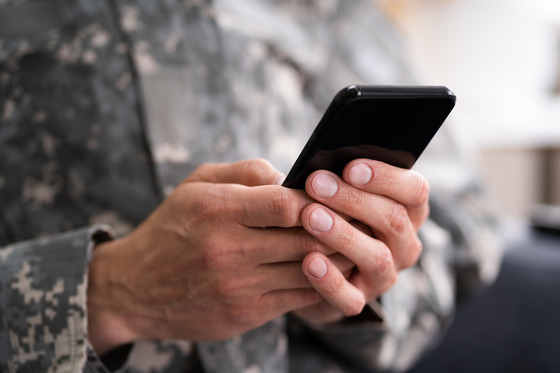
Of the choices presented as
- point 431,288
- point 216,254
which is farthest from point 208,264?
point 431,288

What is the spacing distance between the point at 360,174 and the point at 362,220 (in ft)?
0.12

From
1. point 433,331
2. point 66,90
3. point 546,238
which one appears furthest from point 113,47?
point 546,238

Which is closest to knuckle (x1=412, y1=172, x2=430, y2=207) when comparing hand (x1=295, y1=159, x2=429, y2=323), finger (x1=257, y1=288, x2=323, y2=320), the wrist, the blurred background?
hand (x1=295, y1=159, x2=429, y2=323)

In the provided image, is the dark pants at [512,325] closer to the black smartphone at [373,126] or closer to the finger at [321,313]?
the finger at [321,313]

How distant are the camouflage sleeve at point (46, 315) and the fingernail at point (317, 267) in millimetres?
183

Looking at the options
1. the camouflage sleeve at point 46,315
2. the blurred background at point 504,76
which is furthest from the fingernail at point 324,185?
the blurred background at point 504,76

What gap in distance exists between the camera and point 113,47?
45cm

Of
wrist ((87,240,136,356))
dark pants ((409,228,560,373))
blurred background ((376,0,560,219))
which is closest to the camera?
wrist ((87,240,136,356))

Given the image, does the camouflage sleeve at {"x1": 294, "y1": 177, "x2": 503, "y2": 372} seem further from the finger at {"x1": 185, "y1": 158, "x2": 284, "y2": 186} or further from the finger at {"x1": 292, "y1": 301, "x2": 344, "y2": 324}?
the finger at {"x1": 185, "y1": 158, "x2": 284, "y2": 186}

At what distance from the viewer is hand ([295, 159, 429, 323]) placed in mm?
270

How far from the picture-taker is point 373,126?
26 cm

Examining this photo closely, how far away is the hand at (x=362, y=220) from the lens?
270 millimetres

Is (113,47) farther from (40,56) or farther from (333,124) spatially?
(333,124)

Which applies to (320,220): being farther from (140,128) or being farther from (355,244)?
(140,128)
